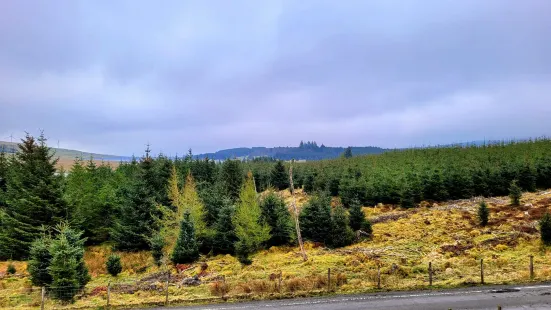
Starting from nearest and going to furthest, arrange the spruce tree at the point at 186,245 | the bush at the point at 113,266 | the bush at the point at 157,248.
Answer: the bush at the point at 113,266
the spruce tree at the point at 186,245
the bush at the point at 157,248

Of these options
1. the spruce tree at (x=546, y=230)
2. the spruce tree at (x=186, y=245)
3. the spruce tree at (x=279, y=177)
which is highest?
the spruce tree at (x=279, y=177)

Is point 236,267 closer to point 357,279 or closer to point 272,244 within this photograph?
point 272,244

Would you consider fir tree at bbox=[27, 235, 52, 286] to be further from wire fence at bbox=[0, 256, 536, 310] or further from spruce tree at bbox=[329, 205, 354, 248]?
spruce tree at bbox=[329, 205, 354, 248]

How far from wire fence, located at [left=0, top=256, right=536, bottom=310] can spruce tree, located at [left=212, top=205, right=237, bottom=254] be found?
9.31m

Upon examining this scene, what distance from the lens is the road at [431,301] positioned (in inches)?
733

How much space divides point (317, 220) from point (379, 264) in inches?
414

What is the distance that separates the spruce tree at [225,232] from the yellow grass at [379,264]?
158cm

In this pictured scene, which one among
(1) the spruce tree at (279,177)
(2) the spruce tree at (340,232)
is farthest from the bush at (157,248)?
(1) the spruce tree at (279,177)

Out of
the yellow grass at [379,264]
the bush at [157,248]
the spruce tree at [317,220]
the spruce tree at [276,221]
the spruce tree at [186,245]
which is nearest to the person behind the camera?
the yellow grass at [379,264]

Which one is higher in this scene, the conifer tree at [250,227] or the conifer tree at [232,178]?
the conifer tree at [232,178]

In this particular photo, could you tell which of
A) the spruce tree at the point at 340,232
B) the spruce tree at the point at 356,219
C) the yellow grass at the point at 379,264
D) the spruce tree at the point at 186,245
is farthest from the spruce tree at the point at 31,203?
the spruce tree at the point at 356,219

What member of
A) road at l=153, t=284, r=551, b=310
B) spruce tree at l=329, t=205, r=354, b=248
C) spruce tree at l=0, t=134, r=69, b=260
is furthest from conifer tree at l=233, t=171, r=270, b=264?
spruce tree at l=0, t=134, r=69, b=260

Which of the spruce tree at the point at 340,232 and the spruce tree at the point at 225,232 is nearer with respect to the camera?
the spruce tree at the point at 340,232

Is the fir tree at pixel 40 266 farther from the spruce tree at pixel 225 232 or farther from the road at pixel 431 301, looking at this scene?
the spruce tree at pixel 225 232
